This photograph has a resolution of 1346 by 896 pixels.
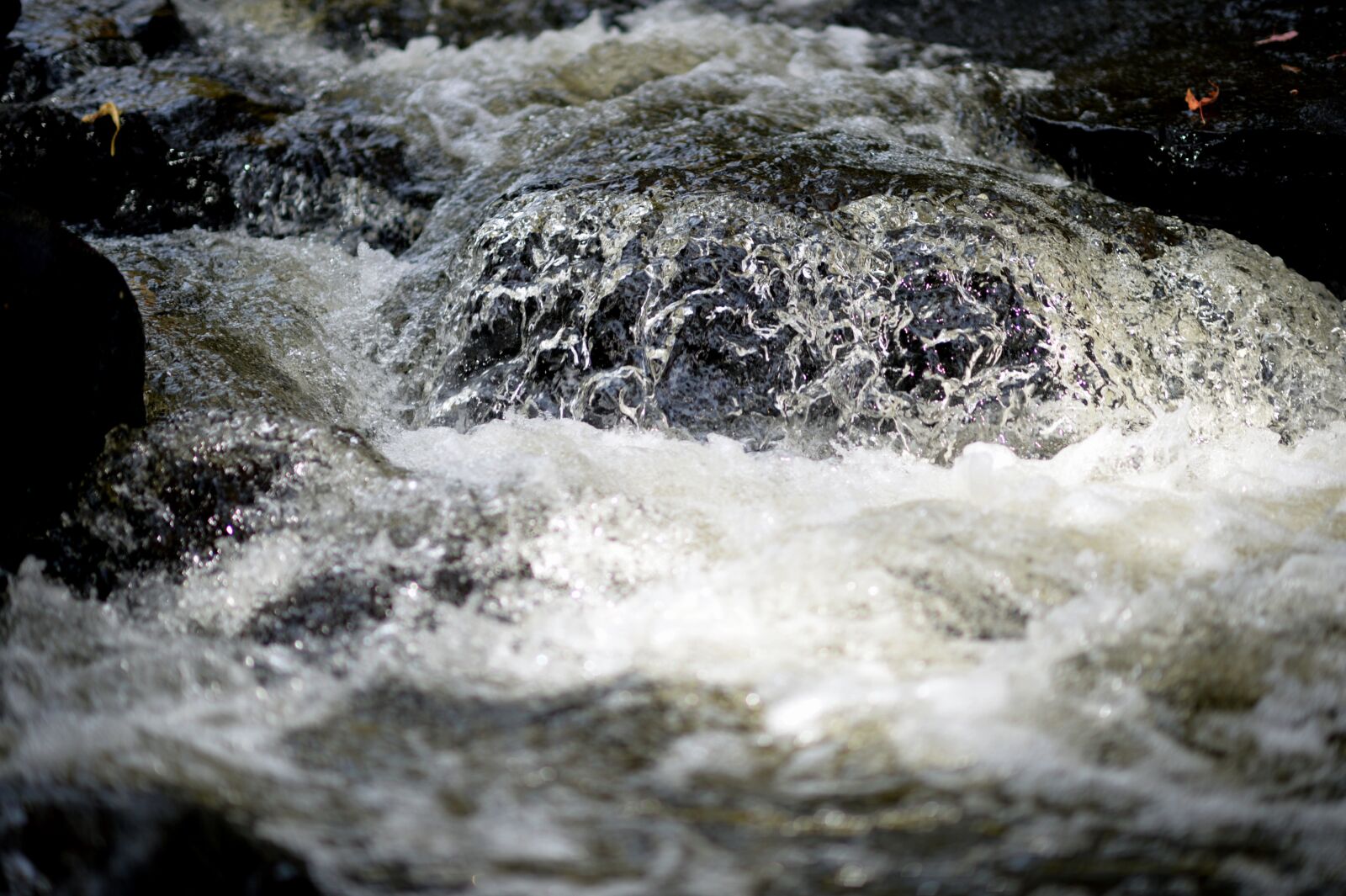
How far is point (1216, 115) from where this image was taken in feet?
12.3

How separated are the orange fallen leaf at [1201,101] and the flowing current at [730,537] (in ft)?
1.85

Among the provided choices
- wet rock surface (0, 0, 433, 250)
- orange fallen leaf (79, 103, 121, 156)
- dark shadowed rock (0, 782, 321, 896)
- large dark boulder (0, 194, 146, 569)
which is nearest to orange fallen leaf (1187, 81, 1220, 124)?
wet rock surface (0, 0, 433, 250)

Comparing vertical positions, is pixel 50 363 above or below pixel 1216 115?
below

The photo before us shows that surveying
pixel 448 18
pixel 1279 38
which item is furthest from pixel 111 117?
pixel 1279 38

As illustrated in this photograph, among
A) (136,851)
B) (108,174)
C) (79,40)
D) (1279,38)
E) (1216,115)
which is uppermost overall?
(1279,38)

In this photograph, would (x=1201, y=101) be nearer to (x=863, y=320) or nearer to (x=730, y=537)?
(x=863, y=320)

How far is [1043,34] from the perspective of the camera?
544 cm

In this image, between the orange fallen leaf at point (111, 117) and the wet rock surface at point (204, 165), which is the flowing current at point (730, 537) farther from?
the orange fallen leaf at point (111, 117)

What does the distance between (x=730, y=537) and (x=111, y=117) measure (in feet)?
11.8

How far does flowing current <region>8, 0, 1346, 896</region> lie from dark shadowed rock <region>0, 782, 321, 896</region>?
0.04 m

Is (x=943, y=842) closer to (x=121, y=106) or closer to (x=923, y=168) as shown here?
(x=923, y=168)

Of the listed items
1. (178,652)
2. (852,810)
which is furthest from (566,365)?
(852,810)

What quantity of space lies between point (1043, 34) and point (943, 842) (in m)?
5.12

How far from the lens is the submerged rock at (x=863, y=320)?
3.01m
